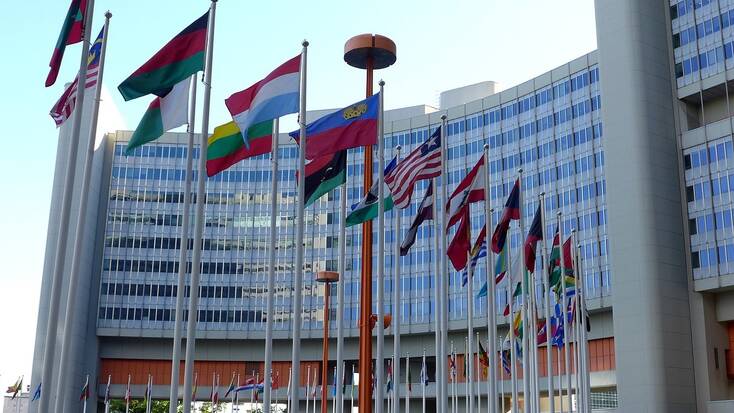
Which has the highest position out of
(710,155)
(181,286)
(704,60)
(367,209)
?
(704,60)

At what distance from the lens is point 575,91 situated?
274 feet

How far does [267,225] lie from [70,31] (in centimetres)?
8676

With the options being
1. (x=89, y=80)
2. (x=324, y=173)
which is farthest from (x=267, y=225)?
(x=89, y=80)

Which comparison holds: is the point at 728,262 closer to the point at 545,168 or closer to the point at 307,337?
the point at 545,168

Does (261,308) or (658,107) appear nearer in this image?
(658,107)

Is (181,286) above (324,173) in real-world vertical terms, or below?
below

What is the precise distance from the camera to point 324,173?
25031 millimetres

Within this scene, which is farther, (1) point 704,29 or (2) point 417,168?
(1) point 704,29

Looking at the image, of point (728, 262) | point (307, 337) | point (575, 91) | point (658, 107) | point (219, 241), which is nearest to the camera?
point (728, 262)

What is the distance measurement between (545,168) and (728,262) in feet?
81.9

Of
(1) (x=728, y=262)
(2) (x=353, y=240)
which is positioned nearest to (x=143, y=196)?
(2) (x=353, y=240)

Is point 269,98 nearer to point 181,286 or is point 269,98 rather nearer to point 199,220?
point 199,220

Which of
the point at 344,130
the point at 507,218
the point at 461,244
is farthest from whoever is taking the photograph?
the point at 507,218

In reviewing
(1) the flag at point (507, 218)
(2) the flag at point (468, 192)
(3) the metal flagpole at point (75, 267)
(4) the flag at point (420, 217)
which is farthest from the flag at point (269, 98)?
(1) the flag at point (507, 218)
